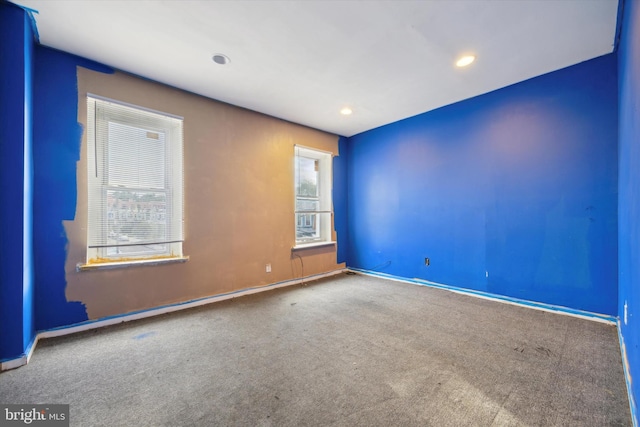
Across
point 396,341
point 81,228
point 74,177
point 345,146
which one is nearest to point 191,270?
point 81,228

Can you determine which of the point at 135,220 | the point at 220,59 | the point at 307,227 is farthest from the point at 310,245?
the point at 220,59

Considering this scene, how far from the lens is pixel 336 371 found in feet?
5.98

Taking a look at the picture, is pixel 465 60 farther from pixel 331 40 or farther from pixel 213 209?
pixel 213 209

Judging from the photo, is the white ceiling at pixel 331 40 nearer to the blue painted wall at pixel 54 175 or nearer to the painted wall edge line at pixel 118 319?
the blue painted wall at pixel 54 175

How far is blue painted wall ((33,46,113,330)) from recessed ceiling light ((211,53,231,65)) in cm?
134

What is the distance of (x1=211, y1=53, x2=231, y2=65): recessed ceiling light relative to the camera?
2.46 metres

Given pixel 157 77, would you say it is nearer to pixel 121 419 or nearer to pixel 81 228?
pixel 81 228

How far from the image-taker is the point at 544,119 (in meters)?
2.91

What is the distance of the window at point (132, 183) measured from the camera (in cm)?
261

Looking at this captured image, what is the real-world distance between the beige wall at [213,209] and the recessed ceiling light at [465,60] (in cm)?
246

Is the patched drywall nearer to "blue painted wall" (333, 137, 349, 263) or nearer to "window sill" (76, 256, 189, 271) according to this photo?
"window sill" (76, 256, 189, 271)

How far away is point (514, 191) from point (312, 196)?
9.72ft

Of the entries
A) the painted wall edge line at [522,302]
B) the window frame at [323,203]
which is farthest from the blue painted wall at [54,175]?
the painted wall edge line at [522,302]

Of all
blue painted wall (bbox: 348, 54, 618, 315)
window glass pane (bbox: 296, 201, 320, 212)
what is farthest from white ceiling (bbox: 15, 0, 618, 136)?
window glass pane (bbox: 296, 201, 320, 212)
